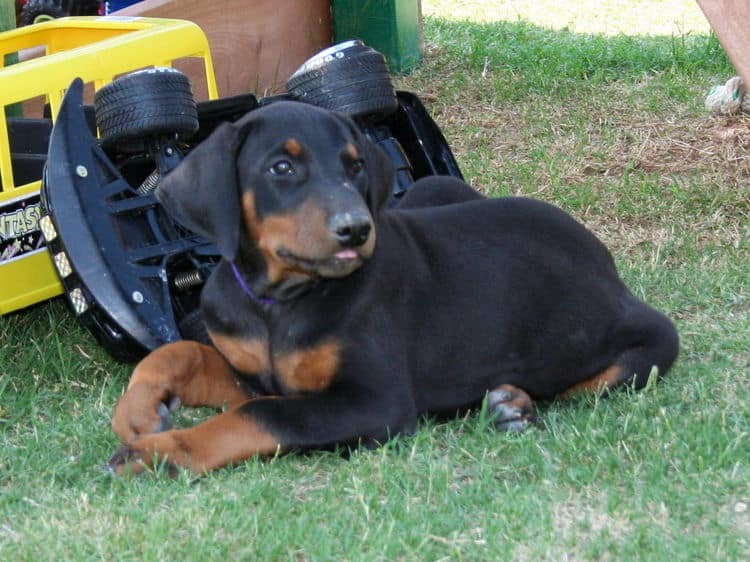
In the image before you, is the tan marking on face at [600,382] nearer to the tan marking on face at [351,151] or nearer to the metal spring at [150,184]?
the tan marking on face at [351,151]

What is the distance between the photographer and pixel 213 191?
343 cm

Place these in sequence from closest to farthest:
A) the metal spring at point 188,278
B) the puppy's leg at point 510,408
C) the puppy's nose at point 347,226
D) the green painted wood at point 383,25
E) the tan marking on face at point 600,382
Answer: the puppy's nose at point 347,226, the puppy's leg at point 510,408, the tan marking on face at point 600,382, the metal spring at point 188,278, the green painted wood at point 383,25

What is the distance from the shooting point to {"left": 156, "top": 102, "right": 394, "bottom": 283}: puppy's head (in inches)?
132

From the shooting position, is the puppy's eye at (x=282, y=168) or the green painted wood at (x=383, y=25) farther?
the green painted wood at (x=383, y=25)

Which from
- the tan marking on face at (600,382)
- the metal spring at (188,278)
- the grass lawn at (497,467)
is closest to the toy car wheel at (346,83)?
the metal spring at (188,278)

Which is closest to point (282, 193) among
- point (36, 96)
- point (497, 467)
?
point (497, 467)

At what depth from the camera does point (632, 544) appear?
2.93 metres

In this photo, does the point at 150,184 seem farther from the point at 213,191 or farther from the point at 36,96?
the point at 213,191

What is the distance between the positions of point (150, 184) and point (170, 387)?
1159 millimetres

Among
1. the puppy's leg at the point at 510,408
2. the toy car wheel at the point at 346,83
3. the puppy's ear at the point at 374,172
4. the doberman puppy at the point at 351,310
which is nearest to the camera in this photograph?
the doberman puppy at the point at 351,310

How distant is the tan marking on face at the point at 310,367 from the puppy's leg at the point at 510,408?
Answer: 621 millimetres

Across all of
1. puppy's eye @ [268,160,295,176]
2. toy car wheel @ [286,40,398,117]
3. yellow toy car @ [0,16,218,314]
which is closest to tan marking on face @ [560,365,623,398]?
puppy's eye @ [268,160,295,176]

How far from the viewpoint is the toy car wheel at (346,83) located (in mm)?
4973

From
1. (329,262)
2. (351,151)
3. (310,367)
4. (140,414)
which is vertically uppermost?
(351,151)
